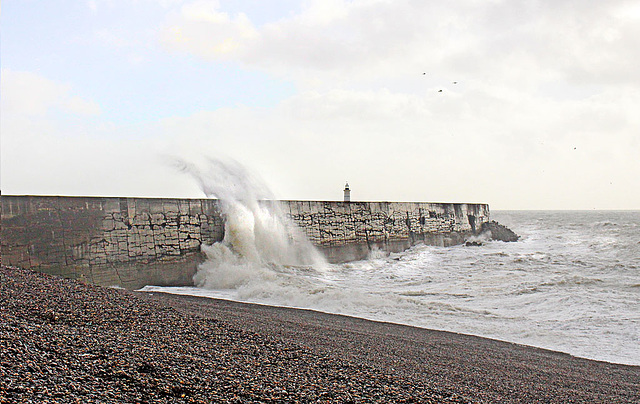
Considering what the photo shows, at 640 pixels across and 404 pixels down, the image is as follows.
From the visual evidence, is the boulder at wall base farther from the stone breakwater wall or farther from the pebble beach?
the pebble beach

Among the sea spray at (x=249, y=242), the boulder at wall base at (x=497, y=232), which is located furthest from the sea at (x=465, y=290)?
the boulder at wall base at (x=497, y=232)

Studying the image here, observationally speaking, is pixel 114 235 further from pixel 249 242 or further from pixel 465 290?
pixel 465 290

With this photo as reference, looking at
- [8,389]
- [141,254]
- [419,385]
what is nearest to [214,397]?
[8,389]

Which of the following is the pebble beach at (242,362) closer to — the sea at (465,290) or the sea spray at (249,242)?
the sea at (465,290)

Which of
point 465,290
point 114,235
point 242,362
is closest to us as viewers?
point 242,362

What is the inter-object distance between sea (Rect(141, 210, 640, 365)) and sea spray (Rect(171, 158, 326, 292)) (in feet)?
0.11

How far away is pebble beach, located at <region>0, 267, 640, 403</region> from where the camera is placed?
2.87 meters

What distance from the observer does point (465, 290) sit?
1056 cm

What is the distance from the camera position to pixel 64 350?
3.31 m

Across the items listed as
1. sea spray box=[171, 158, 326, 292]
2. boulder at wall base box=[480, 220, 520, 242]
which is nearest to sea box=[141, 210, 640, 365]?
sea spray box=[171, 158, 326, 292]

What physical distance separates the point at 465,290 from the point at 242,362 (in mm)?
7907

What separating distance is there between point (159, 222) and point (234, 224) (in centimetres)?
228

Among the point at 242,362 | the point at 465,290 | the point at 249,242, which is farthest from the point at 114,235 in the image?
the point at 465,290

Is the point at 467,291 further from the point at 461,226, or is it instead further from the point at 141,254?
the point at 461,226
